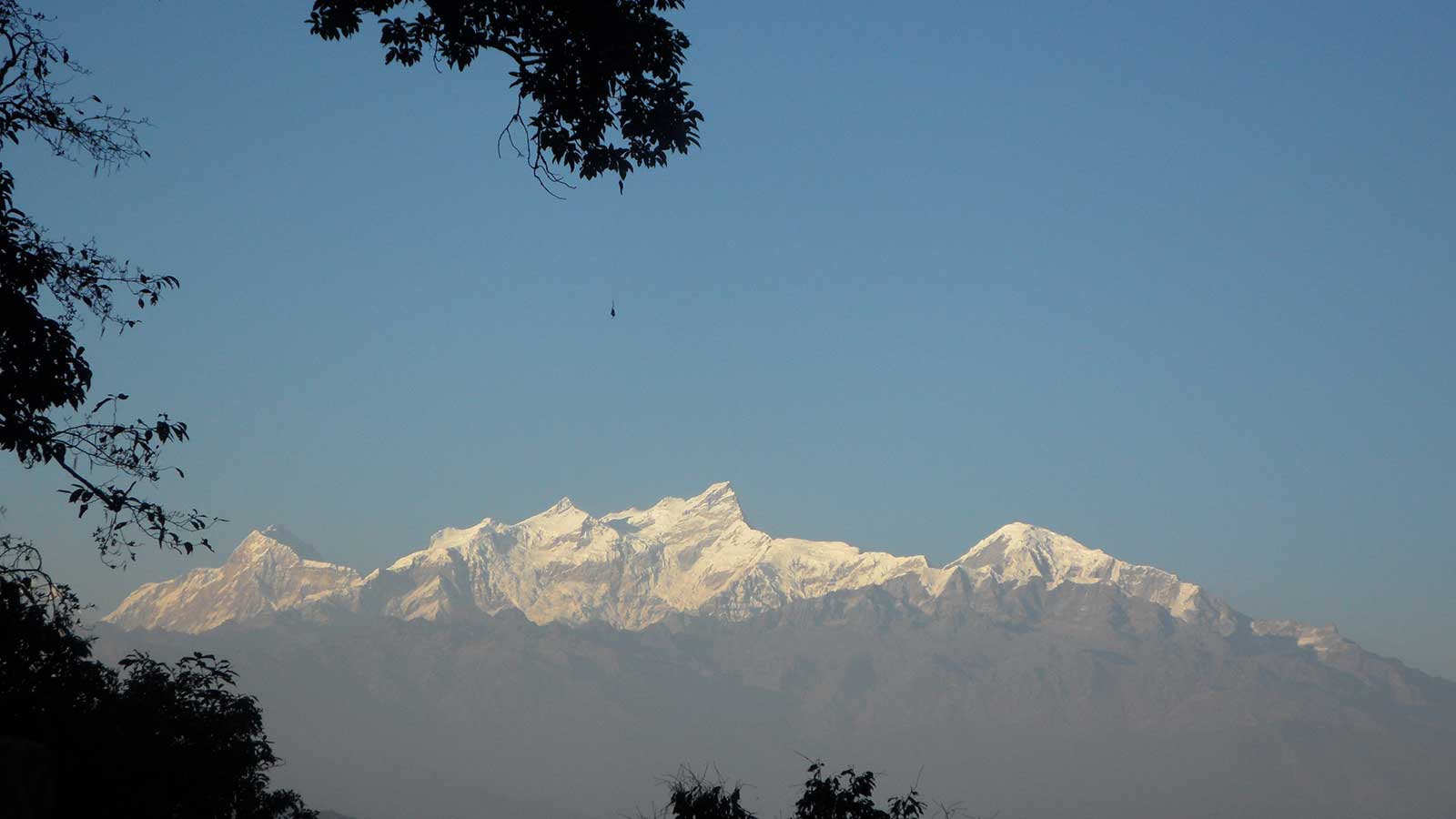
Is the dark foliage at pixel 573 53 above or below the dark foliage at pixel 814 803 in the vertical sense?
above

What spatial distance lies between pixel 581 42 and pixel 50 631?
24702 millimetres

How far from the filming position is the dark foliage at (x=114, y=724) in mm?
32969

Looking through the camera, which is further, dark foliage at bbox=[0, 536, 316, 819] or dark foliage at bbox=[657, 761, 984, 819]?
dark foliage at bbox=[0, 536, 316, 819]

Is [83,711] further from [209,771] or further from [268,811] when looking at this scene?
[268,811]

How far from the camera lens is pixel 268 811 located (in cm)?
5550

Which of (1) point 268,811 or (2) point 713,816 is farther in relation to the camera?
(1) point 268,811

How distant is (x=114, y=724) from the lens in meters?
36.9

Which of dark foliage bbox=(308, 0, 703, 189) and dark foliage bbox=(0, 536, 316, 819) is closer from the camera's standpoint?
dark foliage bbox=(308, 0, 703, 189)

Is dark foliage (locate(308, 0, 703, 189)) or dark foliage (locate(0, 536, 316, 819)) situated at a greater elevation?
dark foliage (locate(308, 0, 703, 189))

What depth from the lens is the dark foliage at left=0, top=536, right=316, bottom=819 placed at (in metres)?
33.0

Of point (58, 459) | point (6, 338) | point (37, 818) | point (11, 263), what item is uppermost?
point (11, 263)

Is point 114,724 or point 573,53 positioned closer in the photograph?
point 573,53

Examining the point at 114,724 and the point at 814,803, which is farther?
the point at 114,724

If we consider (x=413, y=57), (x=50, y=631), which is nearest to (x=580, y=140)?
(x=413, y=57)
